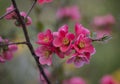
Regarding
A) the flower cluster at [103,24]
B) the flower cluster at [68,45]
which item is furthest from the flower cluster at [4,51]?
the flower cluster at [103,24]

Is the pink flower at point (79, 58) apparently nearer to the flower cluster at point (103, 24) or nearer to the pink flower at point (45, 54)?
the pink flower at point (45, 54)

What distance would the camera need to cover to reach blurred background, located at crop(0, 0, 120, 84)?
98.4 inches

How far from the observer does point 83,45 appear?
55.9 inches

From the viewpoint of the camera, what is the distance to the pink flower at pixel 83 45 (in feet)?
4.66

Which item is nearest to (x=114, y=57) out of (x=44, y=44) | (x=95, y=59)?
(x=95, y=59)

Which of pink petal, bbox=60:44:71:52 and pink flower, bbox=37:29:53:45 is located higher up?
pink flower, bbox=37:29:53:45

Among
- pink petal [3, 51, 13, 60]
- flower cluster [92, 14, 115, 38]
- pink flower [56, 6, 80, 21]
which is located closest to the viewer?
pink petal [3, 51, 13, 60]

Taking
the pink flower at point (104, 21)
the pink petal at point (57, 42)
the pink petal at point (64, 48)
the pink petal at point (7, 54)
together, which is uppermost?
the pink petal at point (57, 42)

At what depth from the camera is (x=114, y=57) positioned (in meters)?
4.12

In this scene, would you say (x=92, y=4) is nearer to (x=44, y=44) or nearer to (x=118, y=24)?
(x=118, y=24)

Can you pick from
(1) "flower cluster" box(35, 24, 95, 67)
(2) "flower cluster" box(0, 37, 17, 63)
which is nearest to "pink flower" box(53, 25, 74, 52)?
(1) "flower cluster" box(35, 24, 95, 67)

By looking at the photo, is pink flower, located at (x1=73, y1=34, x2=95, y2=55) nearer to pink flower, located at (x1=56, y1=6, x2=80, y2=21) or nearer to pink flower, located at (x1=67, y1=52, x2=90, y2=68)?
pink flower, located at (x1=67, y1=52, x2=90, y2=68)

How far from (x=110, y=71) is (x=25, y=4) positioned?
3.25 feet

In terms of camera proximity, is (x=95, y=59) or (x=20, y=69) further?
(x=95, y=59)
